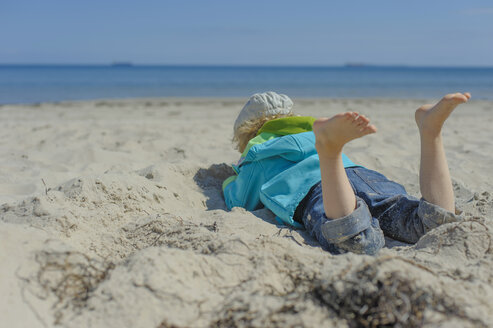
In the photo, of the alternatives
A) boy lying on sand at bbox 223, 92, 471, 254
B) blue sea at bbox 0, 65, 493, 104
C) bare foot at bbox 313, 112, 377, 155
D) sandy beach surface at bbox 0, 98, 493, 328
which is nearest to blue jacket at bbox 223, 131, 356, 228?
boy lying on sand at bbox 223, 92, 471, 254

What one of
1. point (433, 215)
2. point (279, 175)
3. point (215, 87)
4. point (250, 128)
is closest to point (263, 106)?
point (250, 128)

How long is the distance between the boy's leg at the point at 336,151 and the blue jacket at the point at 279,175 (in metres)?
0.38

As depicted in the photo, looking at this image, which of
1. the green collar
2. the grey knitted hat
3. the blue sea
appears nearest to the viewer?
the green collar

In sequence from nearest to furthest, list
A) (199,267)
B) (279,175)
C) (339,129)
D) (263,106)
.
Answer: (199,267), (339,129), (279,175), (263,106)

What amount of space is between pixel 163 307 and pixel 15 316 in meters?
0.43

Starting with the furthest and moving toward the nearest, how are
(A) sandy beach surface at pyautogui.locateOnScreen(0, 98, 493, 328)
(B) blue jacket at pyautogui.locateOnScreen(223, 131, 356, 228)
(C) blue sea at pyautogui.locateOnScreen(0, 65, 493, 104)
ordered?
1. (C) blue sea at pyautogui.locateOnScreen(0, 65, 493, 104)
2. (B) blue jacket at pyautogui.locateOnScreen(223, 131, 356, 228)
3. (A) sandy beach surface at pyautogui.locateOnScreen(0, 98, 493, 328)

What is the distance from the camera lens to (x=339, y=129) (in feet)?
5.58

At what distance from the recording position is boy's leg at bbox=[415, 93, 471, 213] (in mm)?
1899

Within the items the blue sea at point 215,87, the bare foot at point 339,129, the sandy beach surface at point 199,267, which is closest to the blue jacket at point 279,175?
the sandy beach surface at point 199,267

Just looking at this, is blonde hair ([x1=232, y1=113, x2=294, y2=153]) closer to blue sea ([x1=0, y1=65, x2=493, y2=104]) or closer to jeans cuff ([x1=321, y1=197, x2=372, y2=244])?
jeans cuff ([x1=321, y1=197, x2=372, y2=244])

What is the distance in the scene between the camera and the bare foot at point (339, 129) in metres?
1.70

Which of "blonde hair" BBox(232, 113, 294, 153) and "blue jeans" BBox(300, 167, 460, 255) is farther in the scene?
"blonde hair" BBox(232, 113, 294, 153)

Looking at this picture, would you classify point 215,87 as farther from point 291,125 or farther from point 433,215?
point 433,215

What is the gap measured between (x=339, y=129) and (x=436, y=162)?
1.78 feet
